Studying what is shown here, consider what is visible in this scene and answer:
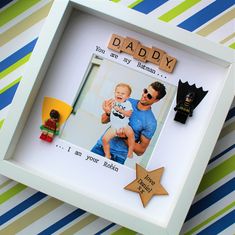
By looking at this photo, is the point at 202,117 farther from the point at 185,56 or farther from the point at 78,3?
the point at 78,3

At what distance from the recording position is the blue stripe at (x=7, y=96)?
824mm

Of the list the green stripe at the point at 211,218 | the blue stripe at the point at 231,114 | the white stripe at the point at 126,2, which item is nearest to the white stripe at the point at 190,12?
the white stripe at the point at 126,2

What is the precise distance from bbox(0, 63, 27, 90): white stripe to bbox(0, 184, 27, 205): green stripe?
0.23m

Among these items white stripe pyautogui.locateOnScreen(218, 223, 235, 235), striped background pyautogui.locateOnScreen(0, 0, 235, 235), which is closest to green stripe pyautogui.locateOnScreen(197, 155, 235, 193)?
striped background pyautogui.locateOnScreen(0, 0, 235, 235)

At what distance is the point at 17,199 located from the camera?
0.83 meters

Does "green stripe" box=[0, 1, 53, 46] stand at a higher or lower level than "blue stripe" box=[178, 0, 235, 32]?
lower

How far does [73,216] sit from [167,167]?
0.25 m

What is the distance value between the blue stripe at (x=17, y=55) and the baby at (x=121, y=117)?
8.7 inches

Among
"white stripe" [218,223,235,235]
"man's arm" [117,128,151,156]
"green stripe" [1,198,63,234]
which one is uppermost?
"man's arm" [117,128,151,156]

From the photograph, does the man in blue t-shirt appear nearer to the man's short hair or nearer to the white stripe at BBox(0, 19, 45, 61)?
the man's short hair

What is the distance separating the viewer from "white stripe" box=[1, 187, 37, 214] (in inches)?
32.6

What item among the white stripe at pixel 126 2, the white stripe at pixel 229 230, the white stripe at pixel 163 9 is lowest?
the white stripe at pixel 229 230

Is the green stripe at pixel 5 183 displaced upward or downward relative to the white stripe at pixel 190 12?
downward

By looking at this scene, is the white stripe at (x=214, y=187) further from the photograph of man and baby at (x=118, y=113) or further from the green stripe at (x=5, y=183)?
the green stripe at (x=5, y=183)
